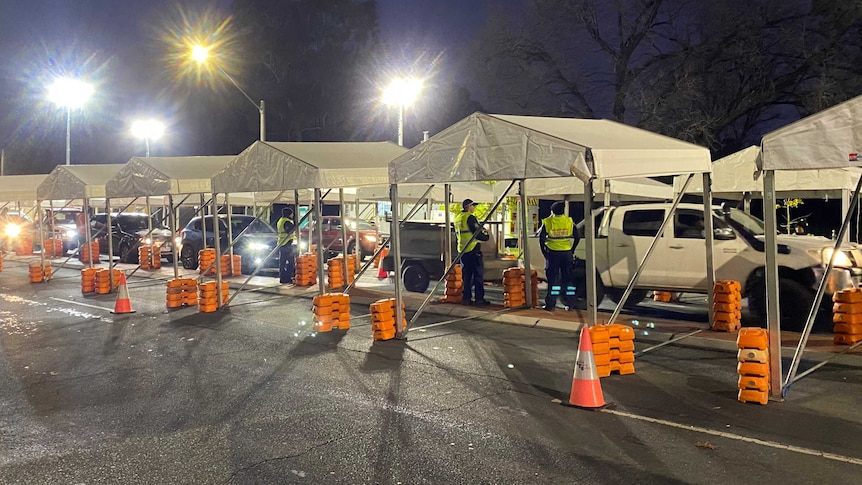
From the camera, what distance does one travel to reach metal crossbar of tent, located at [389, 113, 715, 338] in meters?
8.19

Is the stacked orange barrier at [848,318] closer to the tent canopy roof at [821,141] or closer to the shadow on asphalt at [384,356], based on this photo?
the tent canopy roof at [821,141]

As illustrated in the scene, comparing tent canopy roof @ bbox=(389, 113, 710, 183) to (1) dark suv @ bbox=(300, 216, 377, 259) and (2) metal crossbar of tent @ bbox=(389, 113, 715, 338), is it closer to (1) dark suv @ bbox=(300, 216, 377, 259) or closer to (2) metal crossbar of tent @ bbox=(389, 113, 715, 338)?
(2) metal crossbar of tent @ bbox=(389, 113, 715, 338)

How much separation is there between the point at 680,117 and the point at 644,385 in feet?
64.1

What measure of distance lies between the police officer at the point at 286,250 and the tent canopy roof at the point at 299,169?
3.36 metres

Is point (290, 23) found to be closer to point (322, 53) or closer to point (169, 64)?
point (322, 53)

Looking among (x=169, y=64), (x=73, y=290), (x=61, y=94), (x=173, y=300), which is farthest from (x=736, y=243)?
(x=169, y=64)

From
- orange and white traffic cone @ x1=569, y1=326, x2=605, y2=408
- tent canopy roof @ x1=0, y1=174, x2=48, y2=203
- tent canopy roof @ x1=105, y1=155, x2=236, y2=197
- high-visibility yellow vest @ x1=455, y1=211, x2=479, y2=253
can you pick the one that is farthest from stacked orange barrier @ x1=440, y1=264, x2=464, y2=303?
tent canopy roof @ x1=0, y1=174, x2=48, y2=203

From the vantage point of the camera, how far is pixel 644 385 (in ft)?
25.2

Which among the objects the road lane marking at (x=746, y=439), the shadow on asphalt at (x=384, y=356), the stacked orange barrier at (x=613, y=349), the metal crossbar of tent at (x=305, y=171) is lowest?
the road lane marking at (x=746, y=439)

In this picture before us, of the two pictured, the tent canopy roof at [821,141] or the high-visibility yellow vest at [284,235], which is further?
the high-visibility yellow vest at [284,235]

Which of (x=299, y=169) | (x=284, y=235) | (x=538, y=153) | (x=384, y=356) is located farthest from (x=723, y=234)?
(x=284, y=235)

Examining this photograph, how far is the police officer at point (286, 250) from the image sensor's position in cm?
1673

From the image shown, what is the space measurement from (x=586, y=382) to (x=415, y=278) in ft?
29.9

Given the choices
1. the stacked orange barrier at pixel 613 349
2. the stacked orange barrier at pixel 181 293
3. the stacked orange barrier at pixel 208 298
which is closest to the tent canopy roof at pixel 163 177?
the stacked orange barrier at pixel 181 293
